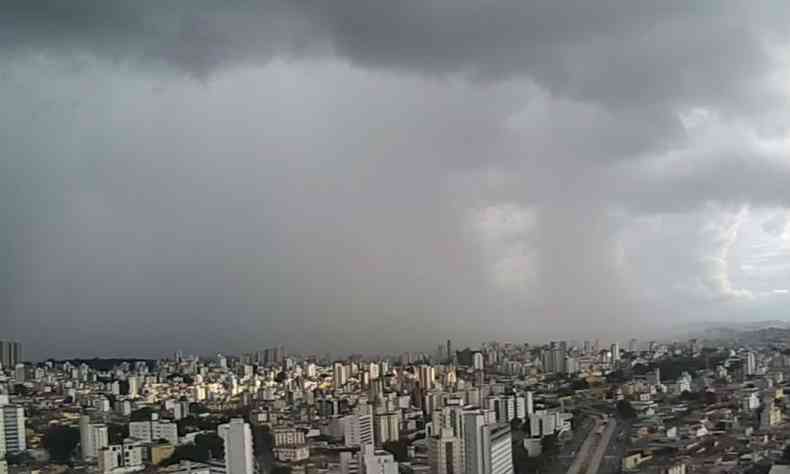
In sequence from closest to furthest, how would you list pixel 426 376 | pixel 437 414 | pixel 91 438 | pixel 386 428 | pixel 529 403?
pixel 91 438
pixel 437 414
pixel 529 403
pixel 386 428
pixel 426 376

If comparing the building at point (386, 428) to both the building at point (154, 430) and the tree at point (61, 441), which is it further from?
the tree at point (61, 441)

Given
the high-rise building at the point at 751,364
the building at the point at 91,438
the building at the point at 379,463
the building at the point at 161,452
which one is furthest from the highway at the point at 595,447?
the building at the point at 91,438

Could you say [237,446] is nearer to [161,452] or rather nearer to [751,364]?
[161,452]

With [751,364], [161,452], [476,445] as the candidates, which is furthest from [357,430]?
[751,364]

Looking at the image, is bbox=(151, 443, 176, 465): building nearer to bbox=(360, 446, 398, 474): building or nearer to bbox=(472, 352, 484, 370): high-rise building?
bbox=(360, 446, 398, 474): building

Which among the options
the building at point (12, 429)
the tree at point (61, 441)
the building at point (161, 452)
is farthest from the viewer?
the building at point (161, 452)

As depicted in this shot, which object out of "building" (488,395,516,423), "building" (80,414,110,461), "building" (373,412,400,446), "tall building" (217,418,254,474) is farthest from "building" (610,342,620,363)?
"building" (80,414,110,461)

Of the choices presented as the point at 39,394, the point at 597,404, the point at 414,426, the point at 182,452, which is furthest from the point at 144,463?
the point at 597,404
